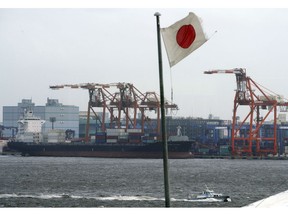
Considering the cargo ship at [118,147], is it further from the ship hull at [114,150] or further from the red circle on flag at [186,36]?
the red circle on flag at [186,36]

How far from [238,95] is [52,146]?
1425 inches

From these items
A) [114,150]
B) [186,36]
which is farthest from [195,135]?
[186,36]

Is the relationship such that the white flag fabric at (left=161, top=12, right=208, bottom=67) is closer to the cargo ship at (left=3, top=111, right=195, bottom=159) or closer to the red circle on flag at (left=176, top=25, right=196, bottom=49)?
A: the red circle on flag at (left=176, top=25, right=196, bottom=49)

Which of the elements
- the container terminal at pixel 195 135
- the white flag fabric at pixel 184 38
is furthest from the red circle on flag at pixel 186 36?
the container terminal at pixel 195 135

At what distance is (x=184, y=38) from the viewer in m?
11.0

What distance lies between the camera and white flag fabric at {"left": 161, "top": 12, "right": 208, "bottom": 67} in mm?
10961

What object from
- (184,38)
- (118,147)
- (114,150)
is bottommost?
(184,38)

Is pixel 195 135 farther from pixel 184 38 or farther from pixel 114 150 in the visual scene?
pixel 184 38

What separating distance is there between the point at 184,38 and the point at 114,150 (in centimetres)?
11569

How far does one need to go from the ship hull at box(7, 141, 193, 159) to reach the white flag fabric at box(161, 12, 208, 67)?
10925cm

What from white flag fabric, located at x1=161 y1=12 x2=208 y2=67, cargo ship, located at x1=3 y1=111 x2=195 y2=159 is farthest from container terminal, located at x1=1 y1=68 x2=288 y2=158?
white flag fabric, located at x1=161 y1=12 x2=208 y2=67

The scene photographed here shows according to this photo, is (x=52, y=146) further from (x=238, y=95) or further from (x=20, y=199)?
(x=20, y=199)

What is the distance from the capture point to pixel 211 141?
15550 cm
